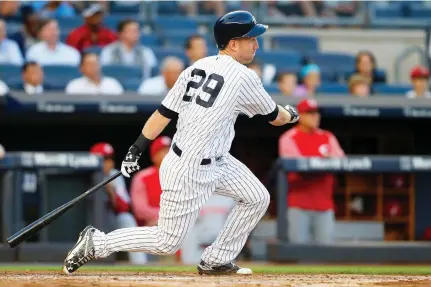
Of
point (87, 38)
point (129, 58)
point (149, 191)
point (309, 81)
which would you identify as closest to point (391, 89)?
point (309, 81)

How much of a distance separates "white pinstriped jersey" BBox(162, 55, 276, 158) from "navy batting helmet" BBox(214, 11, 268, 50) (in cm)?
13

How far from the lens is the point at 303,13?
42.8 feet

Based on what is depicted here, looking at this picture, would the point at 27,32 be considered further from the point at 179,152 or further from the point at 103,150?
the point at 179,152

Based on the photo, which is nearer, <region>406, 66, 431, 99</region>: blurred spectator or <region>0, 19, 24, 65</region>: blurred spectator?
<region>0, 19, 24, 65</region>: blurred spectator

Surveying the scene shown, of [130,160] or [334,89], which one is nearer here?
[130,160]

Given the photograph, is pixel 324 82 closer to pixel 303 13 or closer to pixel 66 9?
pixel 303 13

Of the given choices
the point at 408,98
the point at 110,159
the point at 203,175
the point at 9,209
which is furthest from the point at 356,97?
the point at 203,175

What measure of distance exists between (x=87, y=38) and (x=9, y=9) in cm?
112

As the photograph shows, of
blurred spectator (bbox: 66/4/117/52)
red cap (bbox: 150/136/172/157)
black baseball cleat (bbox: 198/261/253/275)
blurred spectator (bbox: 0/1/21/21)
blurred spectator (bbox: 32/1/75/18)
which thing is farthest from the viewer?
blurred spectator (bbox: 32/1/75/18)

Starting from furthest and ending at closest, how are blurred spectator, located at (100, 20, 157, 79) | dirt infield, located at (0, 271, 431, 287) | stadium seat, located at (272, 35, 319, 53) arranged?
stadium seat, located at (272, 35, 319, 53)
blurred spectator, located at (100, 20, 157, 79)
dirt infield, located at (0, 271, 431, 287)

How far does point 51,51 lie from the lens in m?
10.5

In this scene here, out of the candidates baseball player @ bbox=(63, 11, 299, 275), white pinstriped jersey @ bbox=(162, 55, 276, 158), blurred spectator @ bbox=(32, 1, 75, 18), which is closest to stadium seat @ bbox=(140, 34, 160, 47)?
blurred spectator @ bbox=(32, 1, 75, 18)

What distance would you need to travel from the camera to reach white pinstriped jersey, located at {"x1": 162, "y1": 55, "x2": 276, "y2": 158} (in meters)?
5.58

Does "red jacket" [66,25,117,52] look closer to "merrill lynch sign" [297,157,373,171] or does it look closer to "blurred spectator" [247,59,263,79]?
"blurred spectator" [247,59,263,79]
